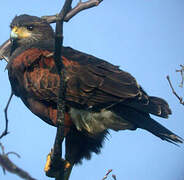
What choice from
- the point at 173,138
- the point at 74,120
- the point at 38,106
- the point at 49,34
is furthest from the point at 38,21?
the point at 173,138

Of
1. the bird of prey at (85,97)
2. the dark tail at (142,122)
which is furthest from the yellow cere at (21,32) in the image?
the dark tail at (142,122)

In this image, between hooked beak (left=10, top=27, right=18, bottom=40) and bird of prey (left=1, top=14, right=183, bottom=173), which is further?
hooked beak (left=10, top=27, right=18, bottom=40)

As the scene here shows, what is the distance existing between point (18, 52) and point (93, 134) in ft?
5.11

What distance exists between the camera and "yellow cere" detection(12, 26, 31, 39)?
5.21 meters

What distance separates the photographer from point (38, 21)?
5379 mm

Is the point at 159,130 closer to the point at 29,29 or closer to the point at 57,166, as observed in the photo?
the point at 57,166

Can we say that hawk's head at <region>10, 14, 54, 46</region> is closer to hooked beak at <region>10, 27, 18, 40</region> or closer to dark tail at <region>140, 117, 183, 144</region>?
hooked beak at <region>10, 27, 18, 40</region>

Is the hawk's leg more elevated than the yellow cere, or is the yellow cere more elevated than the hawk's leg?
the yellow cere

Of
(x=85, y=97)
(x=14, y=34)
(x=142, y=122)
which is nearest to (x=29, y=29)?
(x=14, y=34)

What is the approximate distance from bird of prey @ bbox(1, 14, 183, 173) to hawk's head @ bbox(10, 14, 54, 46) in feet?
2.54

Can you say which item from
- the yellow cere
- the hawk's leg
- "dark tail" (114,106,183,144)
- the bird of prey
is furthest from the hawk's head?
"dark tail" (114,106,183,144)

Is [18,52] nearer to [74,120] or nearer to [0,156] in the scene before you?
[74,120]

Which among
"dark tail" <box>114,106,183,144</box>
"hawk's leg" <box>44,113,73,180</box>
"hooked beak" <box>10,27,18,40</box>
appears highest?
"hooked beak" <box>10,27,18,40</box>

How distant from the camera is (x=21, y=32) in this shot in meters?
5.25
